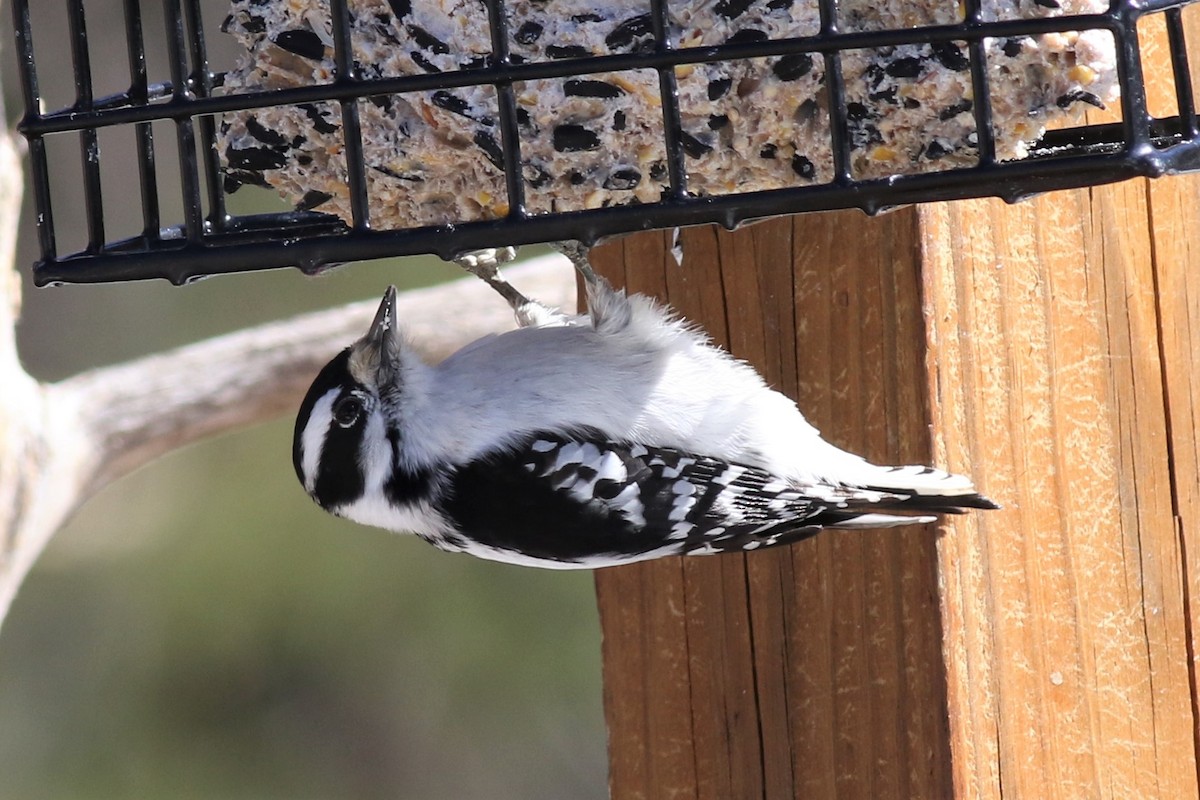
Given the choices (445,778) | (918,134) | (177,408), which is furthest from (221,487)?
(918,134)

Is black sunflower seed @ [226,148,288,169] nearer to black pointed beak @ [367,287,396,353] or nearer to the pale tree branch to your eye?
black pointed beak @ [367,287,396,353]

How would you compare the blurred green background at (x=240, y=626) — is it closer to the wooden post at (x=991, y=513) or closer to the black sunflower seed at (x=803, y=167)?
the wooden post at (x=991, y=513)

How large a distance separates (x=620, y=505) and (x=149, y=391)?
179cm

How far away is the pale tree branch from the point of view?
3.48 metres

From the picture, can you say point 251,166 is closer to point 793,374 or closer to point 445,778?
point 793,374

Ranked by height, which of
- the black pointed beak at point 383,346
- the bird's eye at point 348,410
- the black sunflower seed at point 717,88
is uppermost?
the black sunflower seed at point 717,88

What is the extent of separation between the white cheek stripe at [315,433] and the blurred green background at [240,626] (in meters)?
3.98

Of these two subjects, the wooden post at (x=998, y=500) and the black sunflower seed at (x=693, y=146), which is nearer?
the black sunflower seed at (x=693, y=146)

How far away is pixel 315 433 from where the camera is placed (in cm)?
272

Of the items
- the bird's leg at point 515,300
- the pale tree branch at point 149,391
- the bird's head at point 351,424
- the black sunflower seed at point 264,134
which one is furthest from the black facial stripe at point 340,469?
the pale tree branch at point 149,391

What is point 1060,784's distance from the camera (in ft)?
8.11

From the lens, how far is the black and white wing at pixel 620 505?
2578 mm

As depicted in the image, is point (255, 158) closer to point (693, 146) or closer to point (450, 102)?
point (450, 102)

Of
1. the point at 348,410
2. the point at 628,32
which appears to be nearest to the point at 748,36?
the point at 628,32
